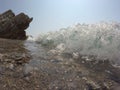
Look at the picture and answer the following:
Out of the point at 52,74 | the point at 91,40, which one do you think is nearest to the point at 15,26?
the point at 91,40

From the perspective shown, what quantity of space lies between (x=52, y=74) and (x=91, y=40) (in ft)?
14.3

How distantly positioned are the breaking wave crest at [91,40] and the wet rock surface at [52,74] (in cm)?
143

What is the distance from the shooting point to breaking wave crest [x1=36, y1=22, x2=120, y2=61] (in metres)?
8.65

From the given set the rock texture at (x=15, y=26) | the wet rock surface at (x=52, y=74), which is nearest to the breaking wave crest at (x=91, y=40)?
the wet rock surface at (x=52, y=74)

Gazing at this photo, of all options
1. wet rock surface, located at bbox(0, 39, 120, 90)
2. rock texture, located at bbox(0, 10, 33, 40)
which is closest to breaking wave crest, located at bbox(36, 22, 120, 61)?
wet rock surface, located at bbox(0, 39, 120, 90)

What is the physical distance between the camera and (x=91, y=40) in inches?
376

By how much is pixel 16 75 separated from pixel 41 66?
41.5 inches

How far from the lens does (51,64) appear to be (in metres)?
6.38

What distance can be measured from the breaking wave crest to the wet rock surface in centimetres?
143

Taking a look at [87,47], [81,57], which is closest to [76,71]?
[81,57]

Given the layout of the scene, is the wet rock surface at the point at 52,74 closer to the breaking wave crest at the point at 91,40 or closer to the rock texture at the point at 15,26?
the breaking wave crest at the point at 91,40

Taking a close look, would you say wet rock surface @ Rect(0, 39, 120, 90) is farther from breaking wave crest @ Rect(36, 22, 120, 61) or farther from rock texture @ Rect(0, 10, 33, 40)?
rock texture @ Rect(0, 10, 33, 40)

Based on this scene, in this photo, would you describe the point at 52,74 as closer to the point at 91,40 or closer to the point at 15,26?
the point at 91,40

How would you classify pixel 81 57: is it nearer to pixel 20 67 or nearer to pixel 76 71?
pixel 76 71
